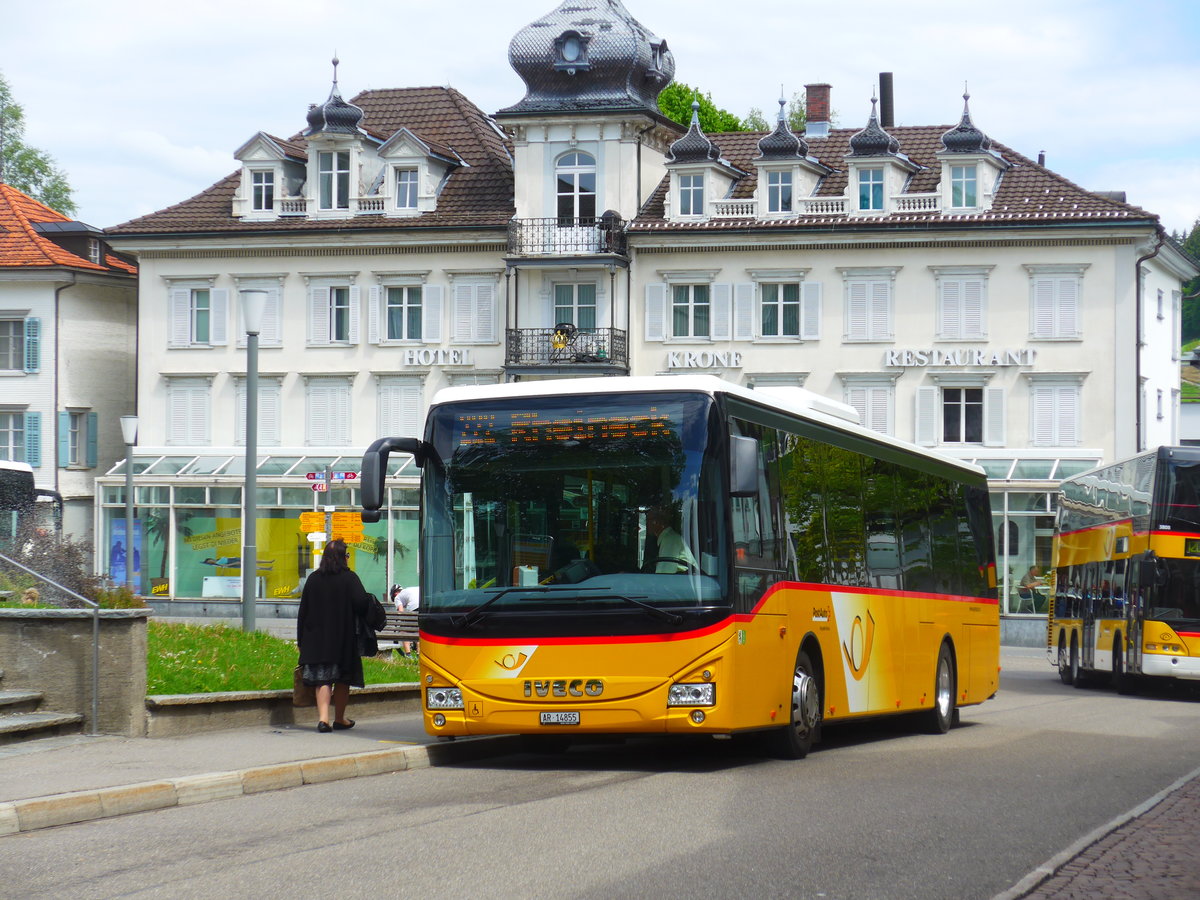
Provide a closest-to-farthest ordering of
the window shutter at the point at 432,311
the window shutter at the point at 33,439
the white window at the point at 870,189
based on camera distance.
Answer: the white window at the point at 870,189 < the window shutter at the point at 432,311 < the window shutter at the point at 33,439

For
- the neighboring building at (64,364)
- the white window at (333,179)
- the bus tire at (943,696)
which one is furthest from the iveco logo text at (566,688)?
the neighboring building at (64,364)

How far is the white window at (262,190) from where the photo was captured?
55.2m

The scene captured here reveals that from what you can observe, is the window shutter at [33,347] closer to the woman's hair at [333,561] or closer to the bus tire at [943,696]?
the bus tire at [943,696]

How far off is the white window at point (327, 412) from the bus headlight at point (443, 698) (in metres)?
39.5

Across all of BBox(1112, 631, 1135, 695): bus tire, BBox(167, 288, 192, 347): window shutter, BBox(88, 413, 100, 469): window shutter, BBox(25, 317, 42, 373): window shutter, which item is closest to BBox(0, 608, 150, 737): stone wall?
BBox(1112, 631, 1135, 695): bus tire

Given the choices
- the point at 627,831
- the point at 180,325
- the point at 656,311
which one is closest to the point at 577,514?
the point at 627,831

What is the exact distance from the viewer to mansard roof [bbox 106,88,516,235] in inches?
2117

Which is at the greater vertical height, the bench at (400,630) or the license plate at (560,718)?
the license plate at (560,718)

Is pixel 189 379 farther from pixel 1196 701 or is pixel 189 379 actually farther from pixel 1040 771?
pixel 1040 771

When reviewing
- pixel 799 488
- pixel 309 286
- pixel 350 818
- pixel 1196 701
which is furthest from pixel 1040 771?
pixel 309 286

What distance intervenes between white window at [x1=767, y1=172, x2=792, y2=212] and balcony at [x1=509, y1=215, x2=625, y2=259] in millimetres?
4338

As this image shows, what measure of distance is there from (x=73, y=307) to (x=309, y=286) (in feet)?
27.1

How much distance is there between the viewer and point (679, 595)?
46.1 feet

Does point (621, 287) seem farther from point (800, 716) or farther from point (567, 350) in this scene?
point (800, 716)
